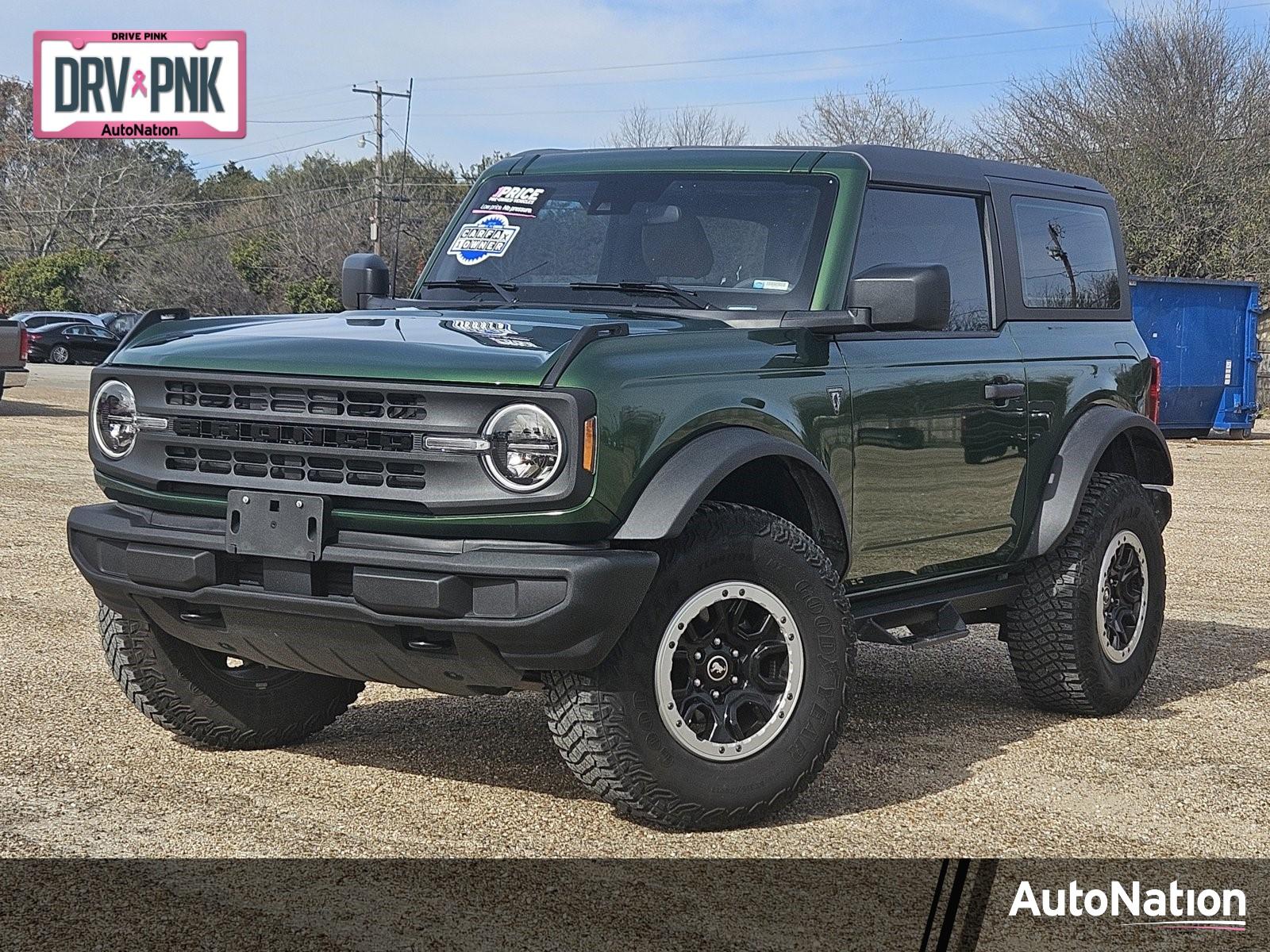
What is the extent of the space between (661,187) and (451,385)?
1.87 m

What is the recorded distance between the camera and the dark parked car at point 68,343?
140 feet

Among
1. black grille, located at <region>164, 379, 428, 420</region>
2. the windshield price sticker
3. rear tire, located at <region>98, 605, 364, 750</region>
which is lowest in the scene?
rear tire, located at <region>98, 605, 364, 750</region>

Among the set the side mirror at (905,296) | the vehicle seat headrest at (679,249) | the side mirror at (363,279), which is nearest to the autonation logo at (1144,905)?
the side mirror at (905,296)

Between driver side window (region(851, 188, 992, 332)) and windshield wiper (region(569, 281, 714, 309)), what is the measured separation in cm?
Answer: 57

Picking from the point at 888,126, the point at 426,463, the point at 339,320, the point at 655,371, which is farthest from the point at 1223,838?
the point at 888,126

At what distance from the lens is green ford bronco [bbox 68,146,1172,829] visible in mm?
4555

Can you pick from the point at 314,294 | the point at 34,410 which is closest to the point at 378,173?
the point at 314,294

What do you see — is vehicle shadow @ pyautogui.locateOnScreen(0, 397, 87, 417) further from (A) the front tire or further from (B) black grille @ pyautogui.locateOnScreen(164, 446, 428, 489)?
(A) the front tire

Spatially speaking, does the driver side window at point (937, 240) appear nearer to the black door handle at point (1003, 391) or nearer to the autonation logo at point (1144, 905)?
the black door handle at point (1003, 391)

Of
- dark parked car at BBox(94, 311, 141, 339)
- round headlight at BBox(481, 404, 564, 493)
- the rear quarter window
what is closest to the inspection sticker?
round headlight at BBox(481, 404, 564, 493)

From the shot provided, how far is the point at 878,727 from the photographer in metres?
6.50

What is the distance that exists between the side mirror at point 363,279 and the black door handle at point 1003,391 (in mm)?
2363

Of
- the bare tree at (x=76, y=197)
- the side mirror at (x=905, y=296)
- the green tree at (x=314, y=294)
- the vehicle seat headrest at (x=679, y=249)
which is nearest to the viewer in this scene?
the side mirror at (x=905, y=296)

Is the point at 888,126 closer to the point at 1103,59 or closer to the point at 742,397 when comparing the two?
the point at 1103,59
